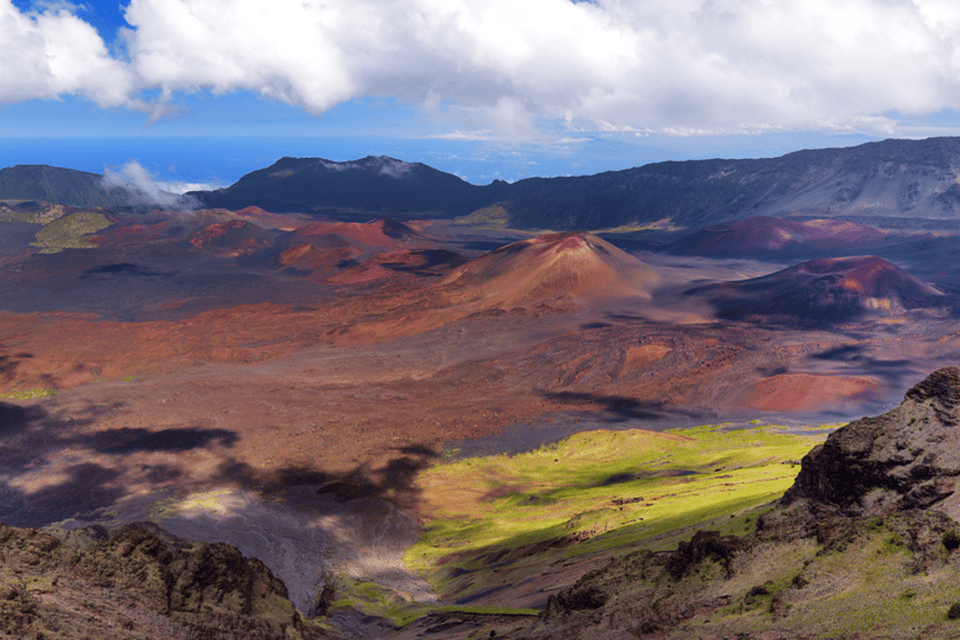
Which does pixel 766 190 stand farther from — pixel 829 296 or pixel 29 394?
pixel 29 394

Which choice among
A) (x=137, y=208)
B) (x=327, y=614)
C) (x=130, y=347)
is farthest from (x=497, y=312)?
(x=137, y=208)

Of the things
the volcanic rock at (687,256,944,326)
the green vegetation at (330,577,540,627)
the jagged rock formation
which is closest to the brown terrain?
the jagged rock formation

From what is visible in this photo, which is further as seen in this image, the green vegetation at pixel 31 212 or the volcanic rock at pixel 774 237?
the green vegetation at pixel 31 212

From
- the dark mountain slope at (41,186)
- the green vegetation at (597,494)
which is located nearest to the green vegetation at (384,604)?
the green vegetation at (597,494)

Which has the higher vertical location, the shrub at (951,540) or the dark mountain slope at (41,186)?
the dark mountain slope at (41,186)

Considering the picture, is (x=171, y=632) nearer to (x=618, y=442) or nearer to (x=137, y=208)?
(x=618, y=442)

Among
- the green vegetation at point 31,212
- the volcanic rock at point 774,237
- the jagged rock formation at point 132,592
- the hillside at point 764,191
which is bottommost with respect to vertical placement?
the jagged rock formation at point 132,592

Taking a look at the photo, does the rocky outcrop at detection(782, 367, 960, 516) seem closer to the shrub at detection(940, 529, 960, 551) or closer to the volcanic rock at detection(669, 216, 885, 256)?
the shrub at detection(940, 529, 960, 551)

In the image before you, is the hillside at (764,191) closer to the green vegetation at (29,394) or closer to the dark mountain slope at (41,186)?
the dark mountain slope at (41,186)
